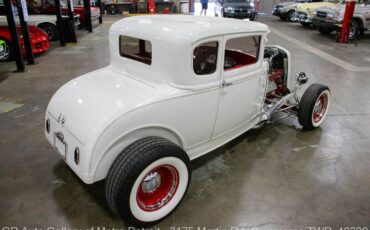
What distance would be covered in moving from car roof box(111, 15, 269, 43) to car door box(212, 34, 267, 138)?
3.6 inches

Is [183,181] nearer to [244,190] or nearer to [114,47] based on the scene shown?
[244,190]

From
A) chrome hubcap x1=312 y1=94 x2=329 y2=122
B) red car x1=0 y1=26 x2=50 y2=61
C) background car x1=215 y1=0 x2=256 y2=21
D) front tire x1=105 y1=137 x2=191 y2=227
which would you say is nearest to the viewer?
front tire x1=105 y1=137 x2=191 y2=227

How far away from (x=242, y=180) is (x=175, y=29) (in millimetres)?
1659

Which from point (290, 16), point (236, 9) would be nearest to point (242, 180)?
point (236, 9)

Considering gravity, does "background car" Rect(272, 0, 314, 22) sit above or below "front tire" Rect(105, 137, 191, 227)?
above

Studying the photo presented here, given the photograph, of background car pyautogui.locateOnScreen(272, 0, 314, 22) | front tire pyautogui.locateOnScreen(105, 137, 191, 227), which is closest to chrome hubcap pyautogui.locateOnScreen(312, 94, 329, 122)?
front tire pyautogui.locateOnScreen(105, 137, 191, 227)

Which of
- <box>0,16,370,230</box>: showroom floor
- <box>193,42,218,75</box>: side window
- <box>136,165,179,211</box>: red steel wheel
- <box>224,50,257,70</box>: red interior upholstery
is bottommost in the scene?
<box>0,16,370,230</box>: showroom floor

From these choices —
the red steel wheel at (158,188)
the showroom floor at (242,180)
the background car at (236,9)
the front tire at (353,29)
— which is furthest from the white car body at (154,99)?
the background car at (236,9)

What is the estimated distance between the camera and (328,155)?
3525mm

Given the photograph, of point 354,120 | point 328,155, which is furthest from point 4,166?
point 354,120

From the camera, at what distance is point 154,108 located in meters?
2.36

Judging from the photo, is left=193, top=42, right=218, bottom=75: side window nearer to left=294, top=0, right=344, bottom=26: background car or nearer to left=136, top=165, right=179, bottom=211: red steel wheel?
left=136, top=165, right=179, bottom=211: red steel wheel

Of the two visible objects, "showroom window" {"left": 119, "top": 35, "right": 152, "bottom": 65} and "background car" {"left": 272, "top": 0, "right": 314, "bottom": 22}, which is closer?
"showroom window" {"left": 119, "top": 35, "right": 152, "bottom": 65}

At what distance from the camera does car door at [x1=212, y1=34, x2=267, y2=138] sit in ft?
9.40
